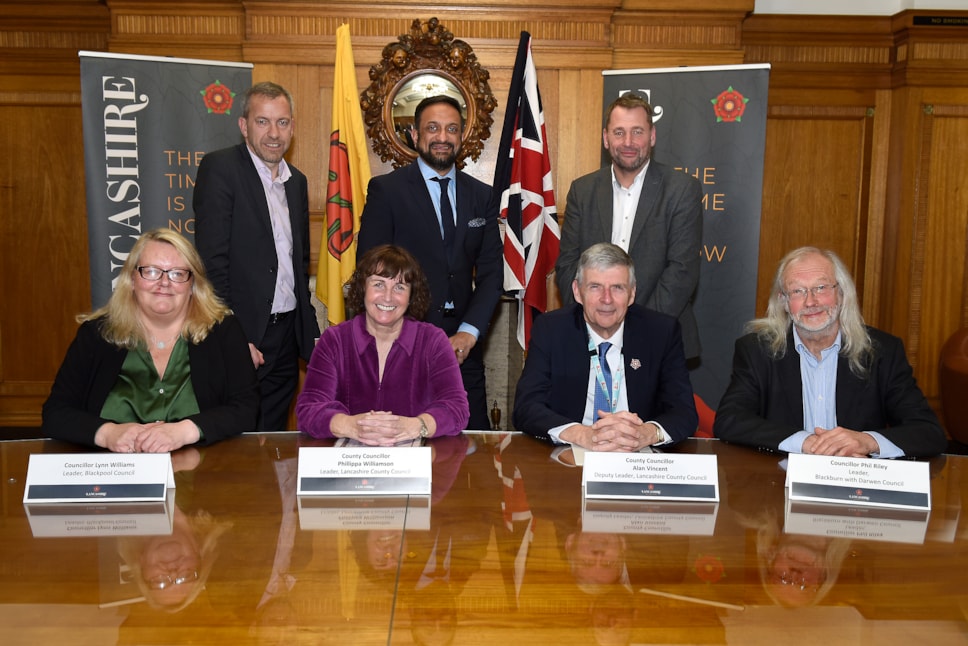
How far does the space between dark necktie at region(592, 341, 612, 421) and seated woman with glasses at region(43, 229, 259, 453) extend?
102 cm

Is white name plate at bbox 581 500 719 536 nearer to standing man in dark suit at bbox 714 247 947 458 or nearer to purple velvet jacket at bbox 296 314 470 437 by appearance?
standing man in dark suit at bbox 714 247 947 458

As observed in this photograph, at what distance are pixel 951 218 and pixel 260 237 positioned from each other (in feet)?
14.7

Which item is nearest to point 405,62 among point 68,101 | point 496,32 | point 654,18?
point 496,32

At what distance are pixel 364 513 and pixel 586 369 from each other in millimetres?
1062

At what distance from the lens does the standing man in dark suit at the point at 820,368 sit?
2.41 m

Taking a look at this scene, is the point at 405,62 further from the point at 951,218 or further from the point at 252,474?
the point at 951,218

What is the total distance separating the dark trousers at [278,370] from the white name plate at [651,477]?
182 centimetres

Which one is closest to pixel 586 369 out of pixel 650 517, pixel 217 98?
pixel 650 517

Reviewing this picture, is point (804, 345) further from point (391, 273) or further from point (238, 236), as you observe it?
point (238, 236)

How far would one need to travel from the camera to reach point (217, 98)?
446 cm

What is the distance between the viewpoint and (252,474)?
6.59 feet

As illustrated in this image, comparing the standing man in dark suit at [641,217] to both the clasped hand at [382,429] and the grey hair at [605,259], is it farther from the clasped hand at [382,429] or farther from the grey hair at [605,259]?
the clasped hand at [382,429]

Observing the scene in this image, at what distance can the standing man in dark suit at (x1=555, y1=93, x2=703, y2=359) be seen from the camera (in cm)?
340

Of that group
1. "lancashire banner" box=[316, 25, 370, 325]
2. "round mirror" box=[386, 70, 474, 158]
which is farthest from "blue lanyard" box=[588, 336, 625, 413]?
"round mirror" box=[386, 70, 474, 158]
